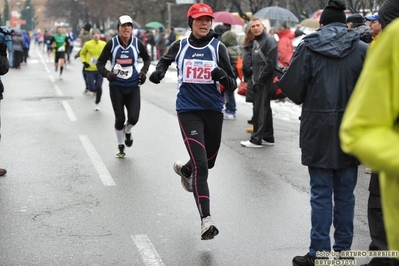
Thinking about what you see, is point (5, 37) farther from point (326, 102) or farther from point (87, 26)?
point (87, 26)

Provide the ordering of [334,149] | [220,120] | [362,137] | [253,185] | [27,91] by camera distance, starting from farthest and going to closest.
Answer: [27,91] < [253,185] < [220,120] < [334,149] < [362,137]

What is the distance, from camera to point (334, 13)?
16.9 ft

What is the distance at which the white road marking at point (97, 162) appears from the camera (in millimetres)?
8680

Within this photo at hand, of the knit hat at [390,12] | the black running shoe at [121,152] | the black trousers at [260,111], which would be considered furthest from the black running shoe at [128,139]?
the knit hat at [390,12]

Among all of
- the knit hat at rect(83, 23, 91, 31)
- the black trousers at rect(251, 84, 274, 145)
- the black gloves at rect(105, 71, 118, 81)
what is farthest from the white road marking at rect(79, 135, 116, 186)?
the knit hat at rect(83, 23, 91, 31)

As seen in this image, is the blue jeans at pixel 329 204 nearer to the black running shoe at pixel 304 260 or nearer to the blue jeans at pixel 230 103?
the black running shoe at pixel 304 260

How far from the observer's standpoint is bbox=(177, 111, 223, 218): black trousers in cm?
600

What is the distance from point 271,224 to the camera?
6695 mm

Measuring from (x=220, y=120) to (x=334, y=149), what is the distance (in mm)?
1588

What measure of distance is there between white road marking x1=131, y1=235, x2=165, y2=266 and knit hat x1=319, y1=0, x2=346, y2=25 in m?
2.13

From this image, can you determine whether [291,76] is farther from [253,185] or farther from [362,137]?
[253,185]

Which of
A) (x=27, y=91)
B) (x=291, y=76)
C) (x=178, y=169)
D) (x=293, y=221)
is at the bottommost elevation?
(x=27, y=91)

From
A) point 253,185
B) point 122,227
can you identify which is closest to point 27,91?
point 253,185

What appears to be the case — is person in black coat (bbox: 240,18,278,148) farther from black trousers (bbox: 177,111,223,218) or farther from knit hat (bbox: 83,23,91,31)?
knit hat (bbox: 83,23,91,31)
